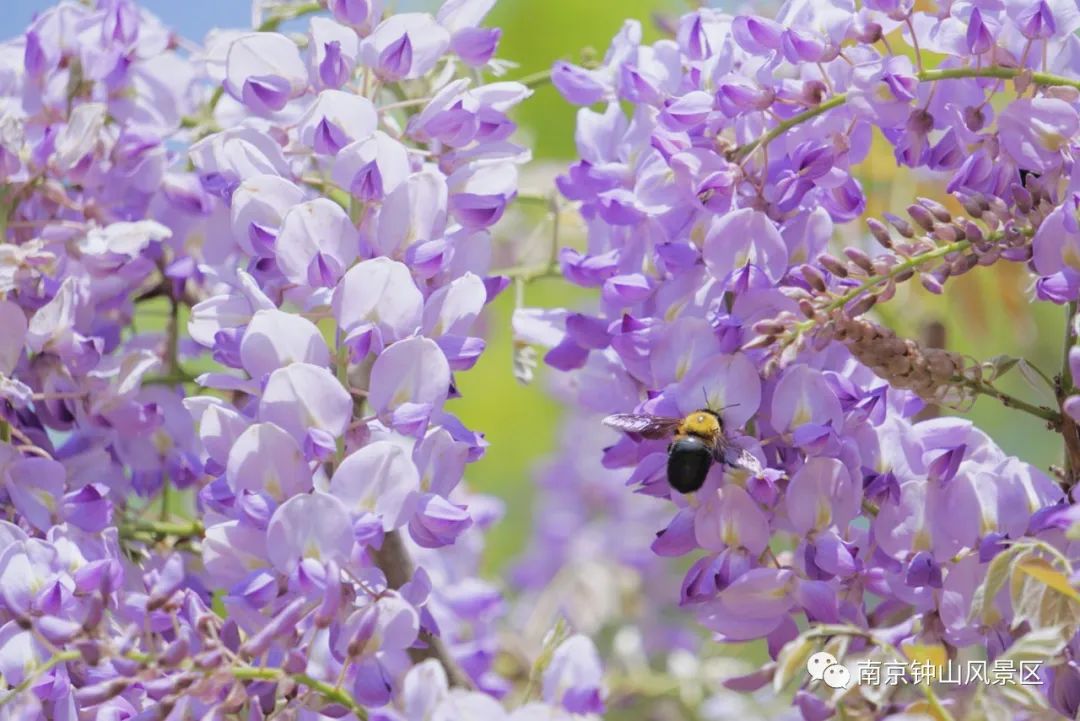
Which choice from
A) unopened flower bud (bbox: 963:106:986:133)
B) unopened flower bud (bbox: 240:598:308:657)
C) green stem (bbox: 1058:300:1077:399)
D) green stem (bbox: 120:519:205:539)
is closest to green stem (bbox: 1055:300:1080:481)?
green stem (bbox: 1058:300:1077:399)

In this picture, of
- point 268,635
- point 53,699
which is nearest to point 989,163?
point 268,635

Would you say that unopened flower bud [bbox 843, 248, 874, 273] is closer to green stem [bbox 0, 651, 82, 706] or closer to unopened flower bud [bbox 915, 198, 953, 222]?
unopened flower bud [bbox 915, 198, 953, 222]

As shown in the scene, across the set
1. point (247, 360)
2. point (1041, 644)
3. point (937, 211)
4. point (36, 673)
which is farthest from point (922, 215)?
point (36, 673)

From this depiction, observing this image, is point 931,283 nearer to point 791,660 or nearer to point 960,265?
point 960,265

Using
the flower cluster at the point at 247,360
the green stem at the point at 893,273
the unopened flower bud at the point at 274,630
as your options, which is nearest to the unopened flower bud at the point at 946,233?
the green stem at the point at 893,273

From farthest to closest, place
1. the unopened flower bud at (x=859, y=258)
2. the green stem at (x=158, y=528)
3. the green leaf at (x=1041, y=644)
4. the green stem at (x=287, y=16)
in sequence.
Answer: the green stem at (x=287, y=16) → the green stem at (x=158, y=528) → the unopened flower bud at (x=859, y=258) → the green leaf at (x=1041, y=644)

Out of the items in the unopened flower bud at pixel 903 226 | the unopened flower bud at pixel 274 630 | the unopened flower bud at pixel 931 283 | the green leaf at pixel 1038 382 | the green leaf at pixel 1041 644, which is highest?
the unopened flower bud at pixel 903 226

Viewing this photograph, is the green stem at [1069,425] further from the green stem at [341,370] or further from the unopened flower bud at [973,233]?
the green stem at [341,370]
